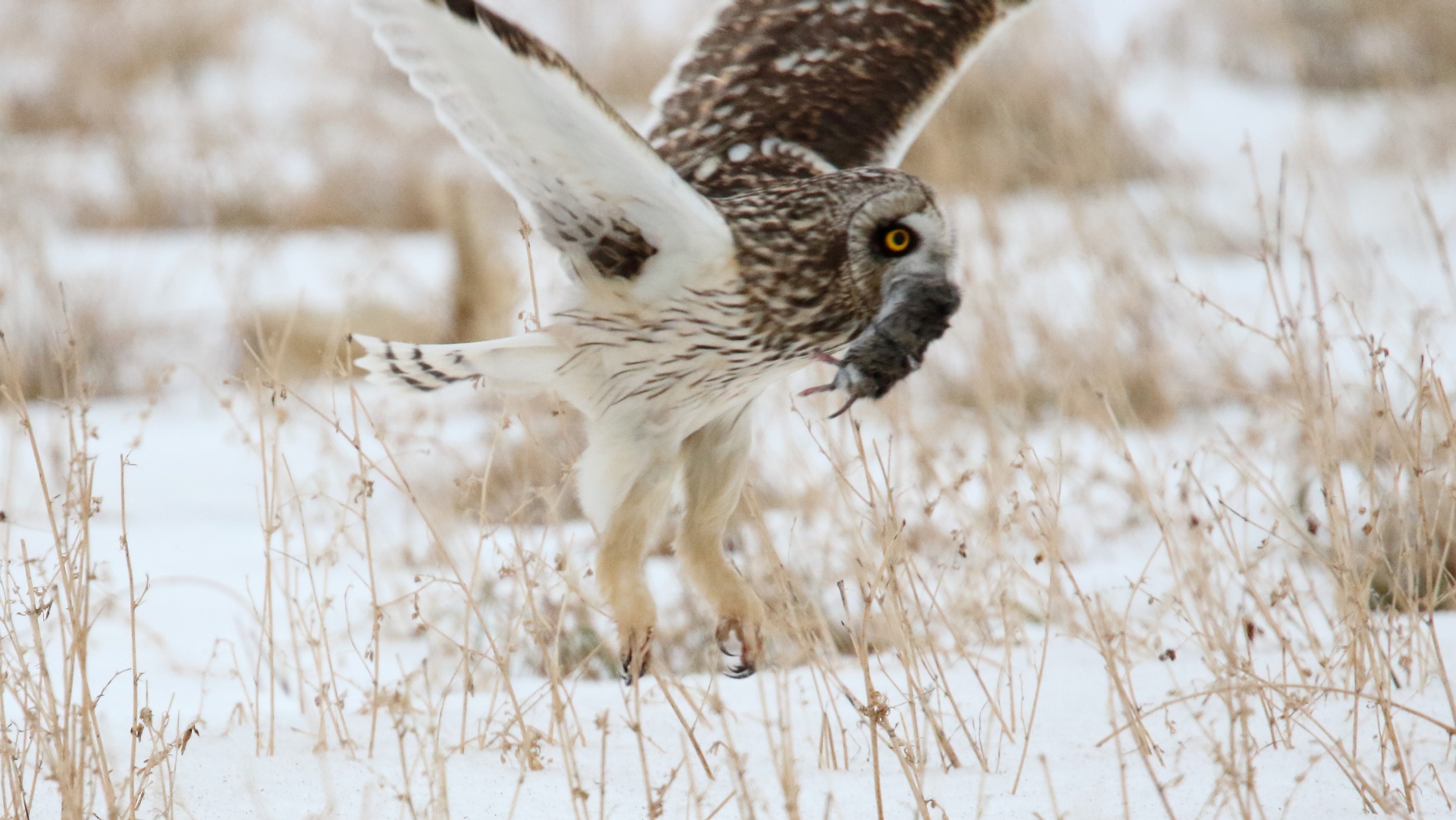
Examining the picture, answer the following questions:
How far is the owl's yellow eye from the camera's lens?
267 cm

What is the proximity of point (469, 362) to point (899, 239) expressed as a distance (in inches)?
33.3

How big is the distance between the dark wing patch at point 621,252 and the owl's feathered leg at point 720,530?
0.57 meters

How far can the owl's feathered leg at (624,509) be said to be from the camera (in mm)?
2988

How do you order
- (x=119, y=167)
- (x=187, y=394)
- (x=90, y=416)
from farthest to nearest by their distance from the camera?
(x=119, y=167) < (x=187, y=394) < (x=90, y=416)

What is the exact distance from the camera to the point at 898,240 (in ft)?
8.79

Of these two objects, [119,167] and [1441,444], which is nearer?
[1441,444]

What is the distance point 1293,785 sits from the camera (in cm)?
251

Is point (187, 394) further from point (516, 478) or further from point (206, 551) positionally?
point (516, 478)

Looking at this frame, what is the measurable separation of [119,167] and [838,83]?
8.35 m

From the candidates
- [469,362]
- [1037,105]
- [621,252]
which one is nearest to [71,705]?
[469,362]

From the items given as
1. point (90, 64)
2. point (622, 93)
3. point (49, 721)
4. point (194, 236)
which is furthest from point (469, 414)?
point (90, 64)

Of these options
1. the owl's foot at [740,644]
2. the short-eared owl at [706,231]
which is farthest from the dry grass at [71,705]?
the owl's foot at [740,644]

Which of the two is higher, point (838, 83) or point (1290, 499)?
point (838, 83)

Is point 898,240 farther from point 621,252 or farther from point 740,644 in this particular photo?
point 740,644
